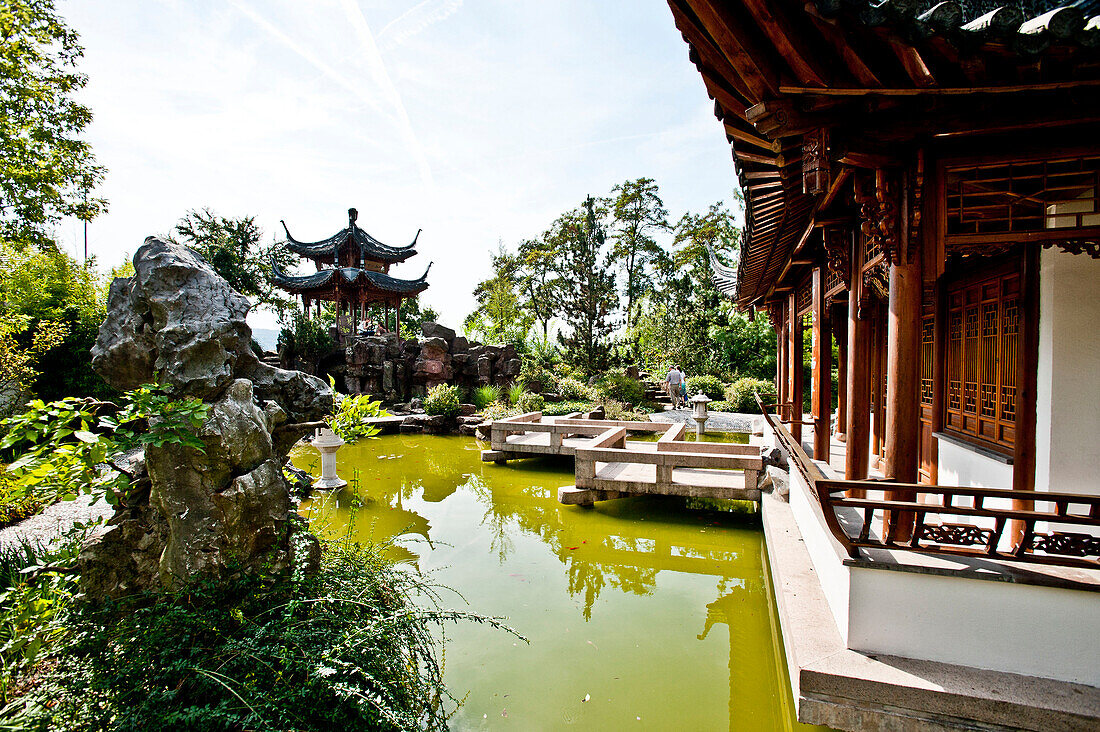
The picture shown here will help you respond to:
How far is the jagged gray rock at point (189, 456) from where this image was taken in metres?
2.48

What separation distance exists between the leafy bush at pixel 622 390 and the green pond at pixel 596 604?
31.0 feet

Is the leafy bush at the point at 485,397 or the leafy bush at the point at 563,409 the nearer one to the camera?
the leafy bush at the point at 563,409

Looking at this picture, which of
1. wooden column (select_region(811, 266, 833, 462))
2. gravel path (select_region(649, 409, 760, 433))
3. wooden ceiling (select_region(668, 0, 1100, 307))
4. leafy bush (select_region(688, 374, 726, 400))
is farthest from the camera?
leafy bush (select_region(688, 374, 726, 400))

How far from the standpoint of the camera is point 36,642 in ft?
7.18

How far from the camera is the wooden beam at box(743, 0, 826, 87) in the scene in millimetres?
1937

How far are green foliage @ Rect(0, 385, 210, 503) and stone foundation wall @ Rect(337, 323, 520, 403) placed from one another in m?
15.9

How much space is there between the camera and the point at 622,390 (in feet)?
57.1

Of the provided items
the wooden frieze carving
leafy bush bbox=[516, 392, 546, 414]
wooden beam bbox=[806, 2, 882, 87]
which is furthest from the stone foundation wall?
wooden beam bbox=[806, 2, 882, 87]

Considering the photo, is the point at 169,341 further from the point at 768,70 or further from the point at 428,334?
the point at 428,334

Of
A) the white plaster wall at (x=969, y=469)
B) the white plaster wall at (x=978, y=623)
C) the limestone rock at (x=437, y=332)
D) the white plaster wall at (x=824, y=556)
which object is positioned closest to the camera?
the white plaster wall at (x=978, y=623)

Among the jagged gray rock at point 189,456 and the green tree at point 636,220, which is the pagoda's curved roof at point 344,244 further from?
the jagged gray rock at point 189,456

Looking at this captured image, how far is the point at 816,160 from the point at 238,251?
26709 millimetres

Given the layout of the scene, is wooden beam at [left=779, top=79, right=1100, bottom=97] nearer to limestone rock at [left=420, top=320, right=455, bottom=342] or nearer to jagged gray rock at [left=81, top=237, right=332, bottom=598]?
jagged gray rock at [left=81, top=237, right=332, bottom=598]

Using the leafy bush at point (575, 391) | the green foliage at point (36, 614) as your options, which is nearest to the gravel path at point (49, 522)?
the green foliage at point (36, 614)
